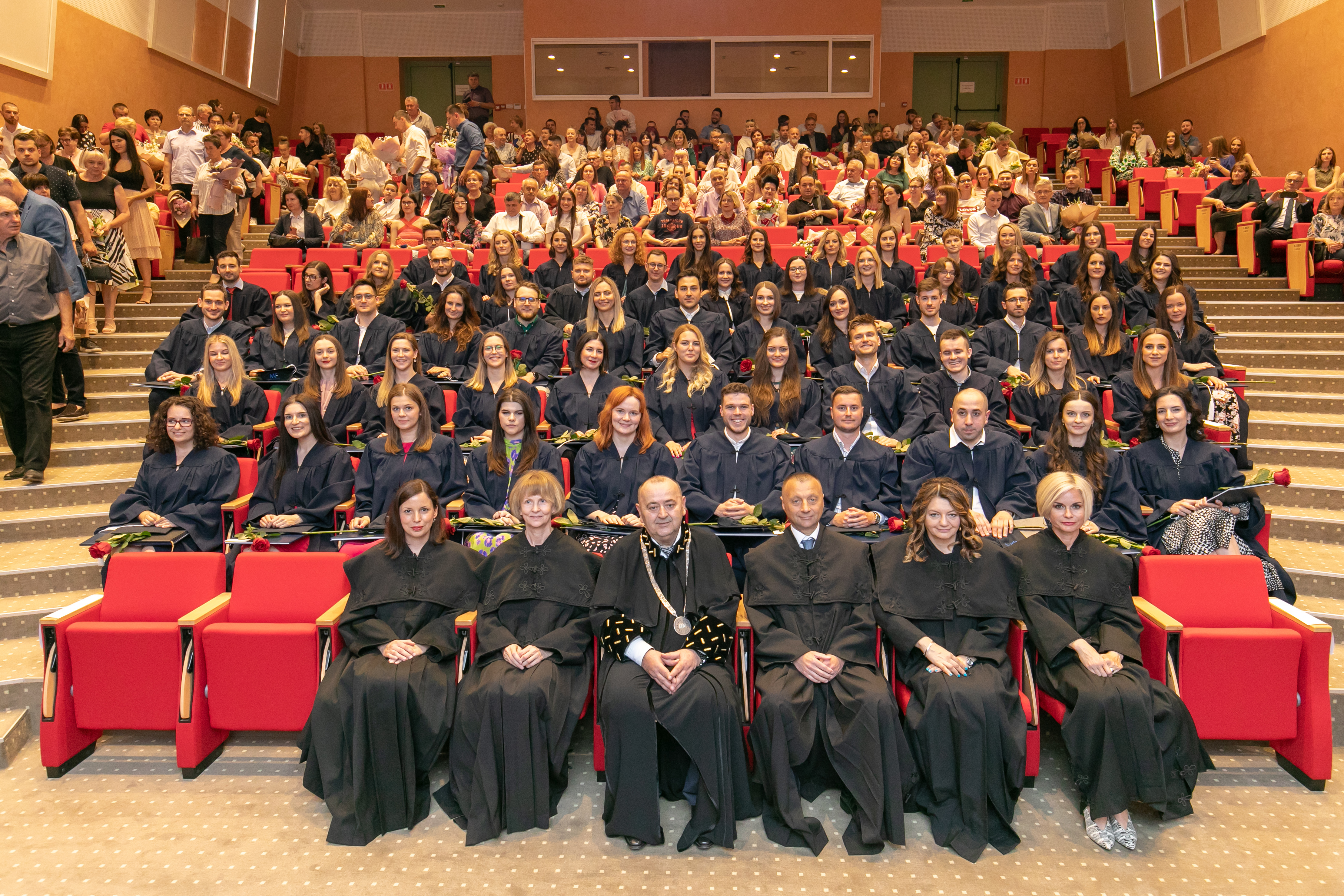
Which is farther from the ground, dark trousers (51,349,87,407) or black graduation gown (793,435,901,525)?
dark trousers (51,349,87,407)

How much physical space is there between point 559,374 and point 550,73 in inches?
409

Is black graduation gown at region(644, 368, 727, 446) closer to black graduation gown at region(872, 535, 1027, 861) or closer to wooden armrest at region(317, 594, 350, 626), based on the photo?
black graduation gown at region(872, 535, 1027, 861)

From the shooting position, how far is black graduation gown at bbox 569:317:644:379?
19.9 feet

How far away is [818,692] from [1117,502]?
188 cm

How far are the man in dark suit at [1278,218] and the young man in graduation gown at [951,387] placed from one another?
14.8 feet

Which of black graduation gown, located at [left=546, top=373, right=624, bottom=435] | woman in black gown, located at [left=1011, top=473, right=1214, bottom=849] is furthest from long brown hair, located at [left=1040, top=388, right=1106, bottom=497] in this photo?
black graduation gown, located at [left=546, top=373, right=624, bottom=435]

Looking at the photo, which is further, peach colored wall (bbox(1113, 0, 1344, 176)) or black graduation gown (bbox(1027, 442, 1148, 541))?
peach colored wall (bbox(1113, 0, 1344, 176))

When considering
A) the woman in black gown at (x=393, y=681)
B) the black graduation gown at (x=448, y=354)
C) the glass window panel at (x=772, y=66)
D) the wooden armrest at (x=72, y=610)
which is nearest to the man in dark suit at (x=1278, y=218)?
the black graduation gown at (x=448, y=354)

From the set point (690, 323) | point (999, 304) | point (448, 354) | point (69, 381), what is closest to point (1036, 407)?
point (999, 304)

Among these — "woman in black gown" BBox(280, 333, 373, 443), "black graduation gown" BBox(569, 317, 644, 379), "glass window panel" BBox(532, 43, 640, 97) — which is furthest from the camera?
"glass window panel" BBox(532, 43, 640, 97)

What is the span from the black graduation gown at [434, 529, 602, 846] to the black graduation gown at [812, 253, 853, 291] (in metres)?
4.24

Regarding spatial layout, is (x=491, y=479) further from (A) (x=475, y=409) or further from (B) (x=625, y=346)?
(B) (x=625, y=346)

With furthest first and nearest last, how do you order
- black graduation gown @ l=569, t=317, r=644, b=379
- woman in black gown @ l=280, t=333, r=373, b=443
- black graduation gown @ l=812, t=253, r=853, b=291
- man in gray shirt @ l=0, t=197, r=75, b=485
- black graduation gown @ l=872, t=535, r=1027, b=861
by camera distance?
1. black graduation gown @ l=812, t=253, r=853, b=291
2. black graduation gown @ l=569, t=317, r=644, b=379
3. woman in black gown @ l=280, t=333, r=373, b=443
4. man in gray shirt @ l=0, t=197, r=75, b=485
5. black graduation gown @ l=872, t=535, r=1027, b=861

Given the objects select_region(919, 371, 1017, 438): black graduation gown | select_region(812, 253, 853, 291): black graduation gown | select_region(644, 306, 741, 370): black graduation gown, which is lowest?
select_region(919, 371, 1017, 438): black graduation gown
